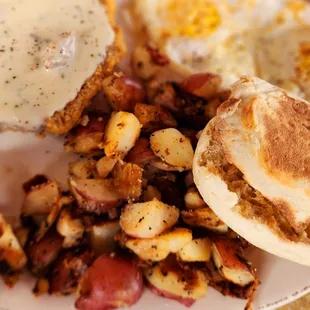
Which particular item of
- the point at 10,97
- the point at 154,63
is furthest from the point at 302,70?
the point at 10,97

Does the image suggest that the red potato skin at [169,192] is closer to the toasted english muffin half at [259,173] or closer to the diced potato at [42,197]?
the toasted english muffin half at [259,173]

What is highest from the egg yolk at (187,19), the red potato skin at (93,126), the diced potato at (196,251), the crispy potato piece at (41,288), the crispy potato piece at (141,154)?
the egg yolk at (187,19)

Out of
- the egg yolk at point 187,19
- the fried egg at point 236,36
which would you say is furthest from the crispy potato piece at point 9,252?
the egg yolk at point 187,19

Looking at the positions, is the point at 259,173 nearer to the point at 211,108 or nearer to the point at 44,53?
the point at 211,108

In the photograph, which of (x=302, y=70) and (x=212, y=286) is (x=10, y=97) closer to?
(x=212, y=286)

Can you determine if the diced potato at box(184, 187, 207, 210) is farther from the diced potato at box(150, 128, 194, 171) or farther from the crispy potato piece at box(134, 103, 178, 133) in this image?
the crispy potato piece at box(134, 103, 178, 133)
